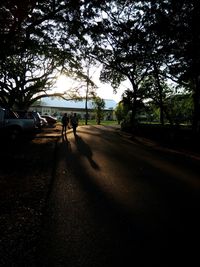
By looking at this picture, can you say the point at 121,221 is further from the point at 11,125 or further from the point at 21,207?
the point at 11,125

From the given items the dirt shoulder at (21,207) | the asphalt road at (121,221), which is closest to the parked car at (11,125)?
the dirt shoulder at (21,207)

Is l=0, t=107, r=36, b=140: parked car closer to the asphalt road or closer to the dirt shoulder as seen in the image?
the dirt shoulder

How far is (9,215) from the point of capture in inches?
181

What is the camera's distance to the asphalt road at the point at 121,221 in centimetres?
330

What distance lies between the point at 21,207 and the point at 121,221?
76.9 inches

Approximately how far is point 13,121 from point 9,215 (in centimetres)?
1302

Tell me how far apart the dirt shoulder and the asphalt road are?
0.18m

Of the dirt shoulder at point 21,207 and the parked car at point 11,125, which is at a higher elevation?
the parked car at point 11,125

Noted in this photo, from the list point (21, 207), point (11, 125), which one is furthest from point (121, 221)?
point (11, 125)

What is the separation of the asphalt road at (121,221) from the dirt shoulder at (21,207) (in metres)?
0.18

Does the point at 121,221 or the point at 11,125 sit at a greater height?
the point at 11,125

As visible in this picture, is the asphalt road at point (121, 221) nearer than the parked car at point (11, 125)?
Yes

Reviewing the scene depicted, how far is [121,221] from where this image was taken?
447cm

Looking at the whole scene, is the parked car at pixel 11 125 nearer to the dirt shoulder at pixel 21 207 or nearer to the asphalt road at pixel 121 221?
the dirt shoulder at pixel 21 207
